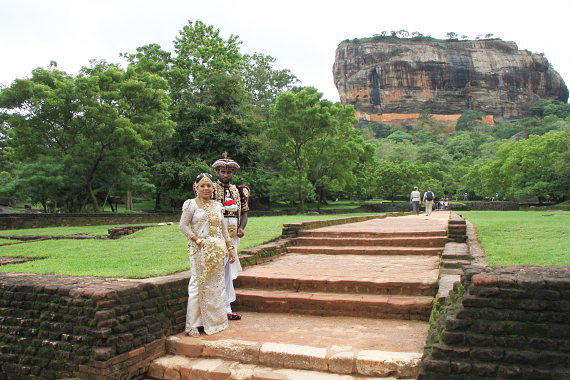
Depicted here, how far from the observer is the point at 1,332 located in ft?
13.2

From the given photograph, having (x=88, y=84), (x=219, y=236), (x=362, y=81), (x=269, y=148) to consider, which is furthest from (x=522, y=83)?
(x=219, y=236)

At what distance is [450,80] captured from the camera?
3642 inches

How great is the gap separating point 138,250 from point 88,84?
1090 cm

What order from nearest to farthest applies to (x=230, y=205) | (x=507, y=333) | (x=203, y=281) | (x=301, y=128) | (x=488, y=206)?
(x=507, y=333) < (x=203, y=281) < (x=230, y=205) < (x=301, y=128) < (x=488, y=206)

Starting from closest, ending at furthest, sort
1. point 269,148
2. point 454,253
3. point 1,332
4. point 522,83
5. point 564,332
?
point 564,332
point 1,332
point 454,253
point 269,148
point 522,83

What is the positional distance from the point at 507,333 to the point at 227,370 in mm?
2175

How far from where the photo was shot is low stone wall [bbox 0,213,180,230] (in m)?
14.9

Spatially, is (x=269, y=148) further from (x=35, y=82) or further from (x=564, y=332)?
(x=564, y=332)

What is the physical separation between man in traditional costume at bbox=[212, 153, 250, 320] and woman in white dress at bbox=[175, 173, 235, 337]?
A: 391 mm

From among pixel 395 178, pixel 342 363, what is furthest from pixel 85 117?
pixel 395 178

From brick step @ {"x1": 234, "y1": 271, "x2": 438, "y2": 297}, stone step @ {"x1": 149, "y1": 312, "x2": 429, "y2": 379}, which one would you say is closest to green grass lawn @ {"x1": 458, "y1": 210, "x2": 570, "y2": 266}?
brick step @ {"x1": 234, "y1": 271, "x2": 438, "y2": 297}

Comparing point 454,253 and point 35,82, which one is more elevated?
point 35,82

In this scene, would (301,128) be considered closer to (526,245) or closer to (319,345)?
(526,245)

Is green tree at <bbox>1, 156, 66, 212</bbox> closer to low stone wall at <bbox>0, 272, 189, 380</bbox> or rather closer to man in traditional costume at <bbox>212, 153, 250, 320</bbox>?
low stone wall at <bbox>0, 272, 189, 380</bbox>
